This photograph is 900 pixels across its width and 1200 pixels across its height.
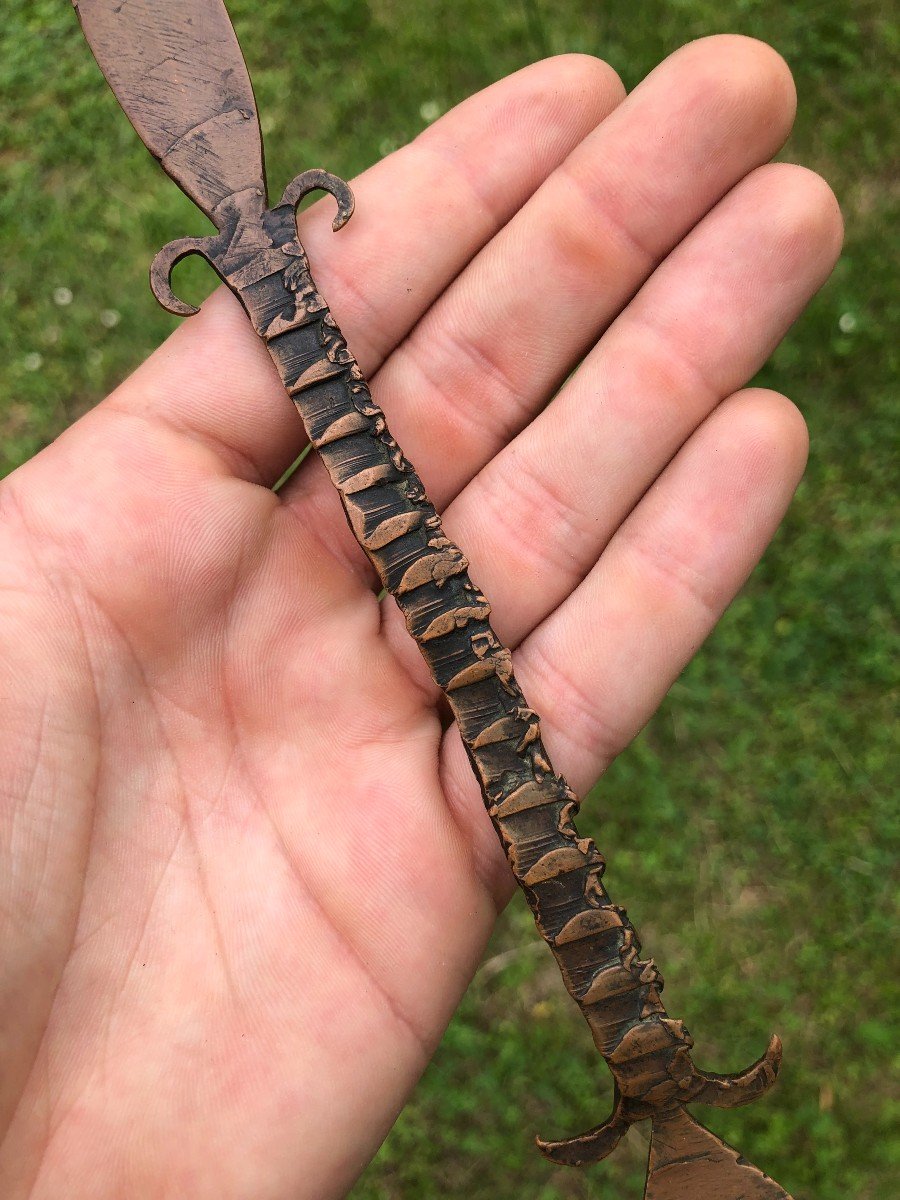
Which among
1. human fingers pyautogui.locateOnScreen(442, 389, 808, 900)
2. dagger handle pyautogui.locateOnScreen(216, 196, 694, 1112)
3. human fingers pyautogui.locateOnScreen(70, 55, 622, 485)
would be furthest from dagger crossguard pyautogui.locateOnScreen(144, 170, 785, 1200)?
human fingers pyautogui.locateOnScreen(442, 389, 808, 900)

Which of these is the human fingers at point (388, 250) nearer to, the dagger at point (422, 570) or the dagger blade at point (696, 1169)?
the dagger at point (422, 570)

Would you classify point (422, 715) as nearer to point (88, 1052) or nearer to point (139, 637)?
point (139, 637)

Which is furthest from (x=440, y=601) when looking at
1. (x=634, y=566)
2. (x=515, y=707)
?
(x=634, y=566)

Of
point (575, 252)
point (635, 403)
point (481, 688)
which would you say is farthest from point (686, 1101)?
point (575, 252)

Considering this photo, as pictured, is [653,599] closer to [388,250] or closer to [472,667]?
[472,667]

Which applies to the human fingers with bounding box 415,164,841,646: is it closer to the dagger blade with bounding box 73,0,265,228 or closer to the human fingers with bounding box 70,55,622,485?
the human fingers with bounding box 70,55,622,485

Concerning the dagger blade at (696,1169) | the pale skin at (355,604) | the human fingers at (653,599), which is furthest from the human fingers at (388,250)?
the dagger blade at (696,1169)
